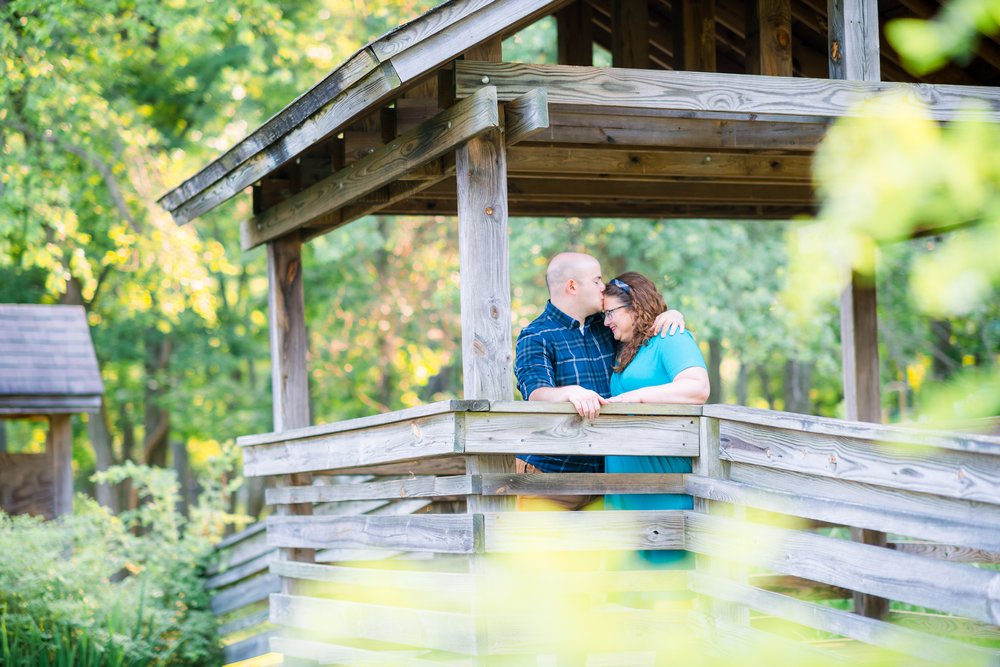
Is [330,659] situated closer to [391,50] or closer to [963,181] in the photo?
[391,50]

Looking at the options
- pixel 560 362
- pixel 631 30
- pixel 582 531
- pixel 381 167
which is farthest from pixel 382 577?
pixel 631 30

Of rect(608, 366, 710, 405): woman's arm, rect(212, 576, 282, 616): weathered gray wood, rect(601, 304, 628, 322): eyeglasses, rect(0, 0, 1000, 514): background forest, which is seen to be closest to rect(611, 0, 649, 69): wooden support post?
rect(601, 304, 628, 322): eyeglasses

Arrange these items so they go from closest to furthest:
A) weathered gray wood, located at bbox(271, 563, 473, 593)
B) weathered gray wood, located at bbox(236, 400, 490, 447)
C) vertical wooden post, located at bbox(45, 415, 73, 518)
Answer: weathered gray wood, located at bbox(236, 400, 490, 447) → weathered gray wood, located at bbox(271, 563, 473, 593) → vertical wooden post, located at bbox(45, 415, 73, 518)

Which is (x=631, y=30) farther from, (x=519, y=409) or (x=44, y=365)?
(x=44, y=365)

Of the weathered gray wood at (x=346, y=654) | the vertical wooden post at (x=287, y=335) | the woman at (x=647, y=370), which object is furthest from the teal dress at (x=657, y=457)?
the vertical wooden post at (x=287, y=335)

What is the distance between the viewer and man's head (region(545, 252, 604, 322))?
Answer: 5.37m

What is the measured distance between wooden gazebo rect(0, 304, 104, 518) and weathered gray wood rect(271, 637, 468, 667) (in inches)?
203

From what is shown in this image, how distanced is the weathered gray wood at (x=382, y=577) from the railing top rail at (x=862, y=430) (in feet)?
4.59

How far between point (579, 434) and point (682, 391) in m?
0.52

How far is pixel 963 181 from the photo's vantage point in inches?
68.8

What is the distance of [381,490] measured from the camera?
19.2 ft

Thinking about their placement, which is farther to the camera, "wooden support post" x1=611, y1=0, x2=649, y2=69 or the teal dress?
"wooden support post" x1=611, y1=0, x2=649, y2=69

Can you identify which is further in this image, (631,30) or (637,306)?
(631,30)

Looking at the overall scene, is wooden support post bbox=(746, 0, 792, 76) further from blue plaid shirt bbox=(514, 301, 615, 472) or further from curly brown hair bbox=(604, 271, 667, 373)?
blue plaid shirt bbox=(514, 301, 615, 472)
